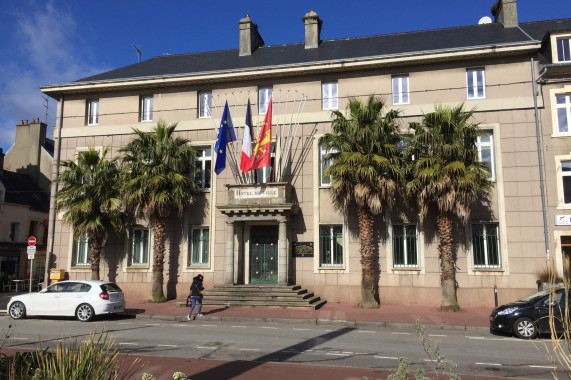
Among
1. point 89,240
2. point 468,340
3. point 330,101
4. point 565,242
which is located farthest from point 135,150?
point 565,242

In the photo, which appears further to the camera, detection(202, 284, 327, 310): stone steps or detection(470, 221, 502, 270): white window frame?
detection(470, 221, 502, 270): white window frame

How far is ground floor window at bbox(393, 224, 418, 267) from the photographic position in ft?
64.1

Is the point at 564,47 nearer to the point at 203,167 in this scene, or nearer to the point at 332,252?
the point at 332,252

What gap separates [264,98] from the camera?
22391mm

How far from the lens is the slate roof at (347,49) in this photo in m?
21.6

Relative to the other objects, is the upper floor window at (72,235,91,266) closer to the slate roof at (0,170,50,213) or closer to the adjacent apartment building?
the adjacent apartment building

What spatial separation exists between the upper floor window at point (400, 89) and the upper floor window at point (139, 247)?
13.3m

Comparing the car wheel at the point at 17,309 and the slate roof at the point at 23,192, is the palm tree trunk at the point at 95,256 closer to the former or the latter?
the car wheel at the point at 17,309

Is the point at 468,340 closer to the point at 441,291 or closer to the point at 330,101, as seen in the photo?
A: the point at 441,291

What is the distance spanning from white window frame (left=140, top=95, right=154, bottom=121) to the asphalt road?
36.7ft

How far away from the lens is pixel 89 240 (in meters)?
21.4

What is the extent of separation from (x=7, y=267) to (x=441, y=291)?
3037cm

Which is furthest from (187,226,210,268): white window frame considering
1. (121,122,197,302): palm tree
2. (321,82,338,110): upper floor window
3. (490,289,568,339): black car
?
(490,289,568,339): black car

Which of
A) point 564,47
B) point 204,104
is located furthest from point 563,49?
point 204,104
